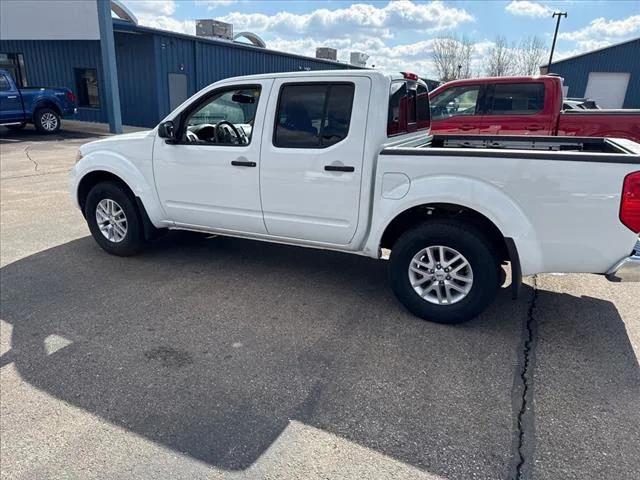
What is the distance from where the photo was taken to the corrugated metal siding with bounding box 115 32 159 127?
17516 millimetres

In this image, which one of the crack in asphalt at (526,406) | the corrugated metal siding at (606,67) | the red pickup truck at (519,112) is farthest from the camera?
the corrugated metal siding at (606,67)

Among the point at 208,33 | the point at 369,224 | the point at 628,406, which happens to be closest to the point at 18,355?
the point at 369,224

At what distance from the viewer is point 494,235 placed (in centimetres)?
356

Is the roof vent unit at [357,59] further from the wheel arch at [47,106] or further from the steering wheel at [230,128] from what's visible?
the steering wheel at [230,128]

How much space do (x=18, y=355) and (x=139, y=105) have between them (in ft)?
56.5

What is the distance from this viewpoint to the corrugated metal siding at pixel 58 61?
18531 millimetres

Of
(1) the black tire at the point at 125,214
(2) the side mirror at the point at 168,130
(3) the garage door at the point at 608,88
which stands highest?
(3) the garage door at the point at 608,88

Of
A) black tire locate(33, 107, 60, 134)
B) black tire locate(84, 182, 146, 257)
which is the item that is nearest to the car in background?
black tire locate(33, 107, 60, 134)

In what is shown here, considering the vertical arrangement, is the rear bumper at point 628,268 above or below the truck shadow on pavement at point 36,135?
above

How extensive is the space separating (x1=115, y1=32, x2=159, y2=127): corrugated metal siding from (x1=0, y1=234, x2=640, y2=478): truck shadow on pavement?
1478 centimetres

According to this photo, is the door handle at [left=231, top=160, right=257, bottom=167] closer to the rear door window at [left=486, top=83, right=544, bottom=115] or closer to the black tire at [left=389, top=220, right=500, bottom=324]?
the black tire at [left=389, top=220, right=500, bottom=324]

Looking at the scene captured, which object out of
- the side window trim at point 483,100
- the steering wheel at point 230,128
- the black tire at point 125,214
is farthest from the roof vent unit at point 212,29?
the steering wheel at point 230,128

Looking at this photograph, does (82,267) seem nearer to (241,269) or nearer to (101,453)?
(241,269)

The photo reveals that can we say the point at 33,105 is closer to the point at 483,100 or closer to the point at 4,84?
the point at 4,84
